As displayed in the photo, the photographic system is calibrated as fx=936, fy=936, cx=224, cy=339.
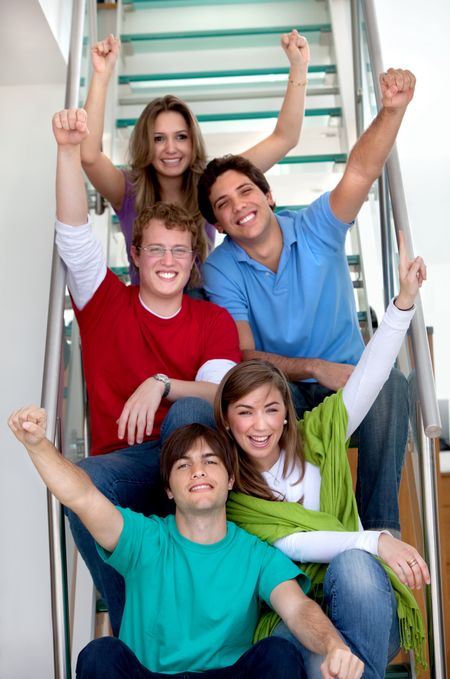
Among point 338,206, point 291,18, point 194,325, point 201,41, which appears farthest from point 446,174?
point 194,325

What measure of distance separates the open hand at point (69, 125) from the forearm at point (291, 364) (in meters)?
0.62

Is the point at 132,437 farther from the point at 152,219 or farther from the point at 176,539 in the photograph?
the point at 152,219

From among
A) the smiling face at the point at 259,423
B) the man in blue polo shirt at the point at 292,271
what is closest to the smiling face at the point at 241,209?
the man in blue polo shirt at the point at 292,271

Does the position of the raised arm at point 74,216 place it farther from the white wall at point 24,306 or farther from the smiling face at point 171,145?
the white wall at point 24,306

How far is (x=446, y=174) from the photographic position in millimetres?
4504

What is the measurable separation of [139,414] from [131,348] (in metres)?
0.25

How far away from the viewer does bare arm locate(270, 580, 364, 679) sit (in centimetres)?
142

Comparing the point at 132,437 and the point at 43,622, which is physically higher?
the point at 132,437

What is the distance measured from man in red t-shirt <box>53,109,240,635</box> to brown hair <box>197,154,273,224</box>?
0.20 meters

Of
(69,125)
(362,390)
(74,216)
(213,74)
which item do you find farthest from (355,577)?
(213,74)

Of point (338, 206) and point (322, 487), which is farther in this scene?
point (338, 206)

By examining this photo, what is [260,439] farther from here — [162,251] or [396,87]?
[396,87]

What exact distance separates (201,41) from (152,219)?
5.87 ft

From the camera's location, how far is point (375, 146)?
6.91 ft
